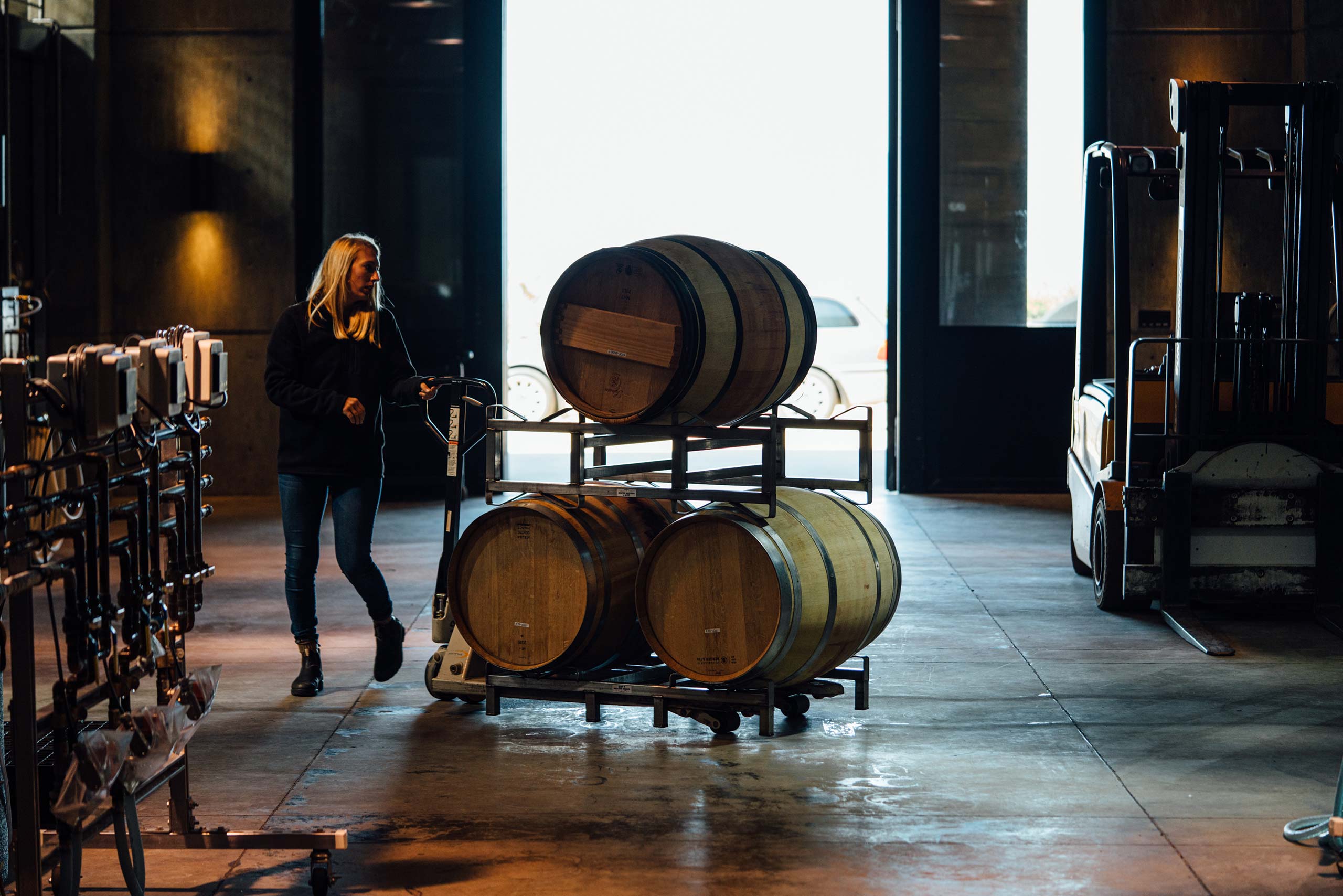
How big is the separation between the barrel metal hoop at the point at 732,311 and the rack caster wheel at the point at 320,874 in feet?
7.32

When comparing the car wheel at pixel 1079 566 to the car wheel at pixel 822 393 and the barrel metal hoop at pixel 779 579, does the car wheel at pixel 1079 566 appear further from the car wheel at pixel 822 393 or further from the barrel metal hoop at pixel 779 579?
the car wheel at pixel 822 393

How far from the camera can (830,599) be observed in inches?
205

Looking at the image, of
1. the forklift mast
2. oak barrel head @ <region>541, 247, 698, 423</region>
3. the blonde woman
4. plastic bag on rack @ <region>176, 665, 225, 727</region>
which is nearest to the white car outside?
the forklift mast

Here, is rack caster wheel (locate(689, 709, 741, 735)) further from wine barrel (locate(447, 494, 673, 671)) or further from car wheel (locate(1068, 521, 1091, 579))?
car wheel (locate(1068, 521, 1091, 579))

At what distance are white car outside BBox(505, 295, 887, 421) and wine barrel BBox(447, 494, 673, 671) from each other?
12.4 meters

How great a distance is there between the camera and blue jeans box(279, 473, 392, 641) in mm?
5809

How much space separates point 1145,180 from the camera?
12961mm

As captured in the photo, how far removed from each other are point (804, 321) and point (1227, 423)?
11.5ft

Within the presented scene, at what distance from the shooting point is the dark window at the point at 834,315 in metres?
18.3

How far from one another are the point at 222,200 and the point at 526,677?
27.6 ft

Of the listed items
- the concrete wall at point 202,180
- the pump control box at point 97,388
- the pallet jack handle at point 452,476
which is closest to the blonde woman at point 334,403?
the pallet jack handle at point 452,476

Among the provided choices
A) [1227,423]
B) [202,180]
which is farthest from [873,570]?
[202,180]

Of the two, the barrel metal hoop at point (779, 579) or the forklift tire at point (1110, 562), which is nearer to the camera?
the barrel metal hoop at point (779, 579)

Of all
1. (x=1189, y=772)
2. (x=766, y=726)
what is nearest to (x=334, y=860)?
(x=766, y=726)
